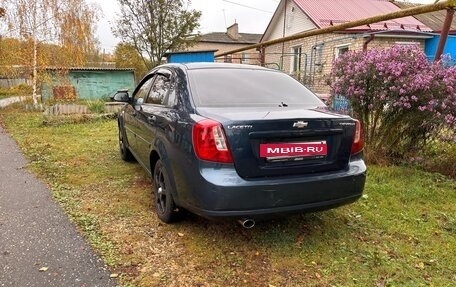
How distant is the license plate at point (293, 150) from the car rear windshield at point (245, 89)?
566 millimetres

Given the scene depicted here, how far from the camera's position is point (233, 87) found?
10.7 feet

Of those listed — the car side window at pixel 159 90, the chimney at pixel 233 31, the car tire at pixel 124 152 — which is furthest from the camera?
the chimney at pixel 233 31

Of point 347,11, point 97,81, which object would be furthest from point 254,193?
point 97,81

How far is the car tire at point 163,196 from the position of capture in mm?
3140

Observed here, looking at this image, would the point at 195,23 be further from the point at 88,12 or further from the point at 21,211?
the point at 21,211

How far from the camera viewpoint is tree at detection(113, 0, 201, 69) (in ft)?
66.3

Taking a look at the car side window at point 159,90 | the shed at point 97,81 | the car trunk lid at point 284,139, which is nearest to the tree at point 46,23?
the shed at point 97,81

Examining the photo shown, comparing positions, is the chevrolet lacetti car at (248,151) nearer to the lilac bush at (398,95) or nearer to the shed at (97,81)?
the lilac bush at (398,95)

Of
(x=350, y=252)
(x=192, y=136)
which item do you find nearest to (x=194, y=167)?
(x=192, y=136)

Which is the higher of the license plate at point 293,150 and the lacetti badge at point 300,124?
the lacetti badge at point 300,124

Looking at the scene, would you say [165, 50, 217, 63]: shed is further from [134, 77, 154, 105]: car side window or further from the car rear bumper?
the car rear bumper

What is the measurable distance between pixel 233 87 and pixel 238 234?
4.41ft

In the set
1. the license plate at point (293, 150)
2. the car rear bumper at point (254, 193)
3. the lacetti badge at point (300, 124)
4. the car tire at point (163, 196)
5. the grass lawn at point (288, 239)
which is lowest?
the grass lawn at point (288, 239)

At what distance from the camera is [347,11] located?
1745cm
